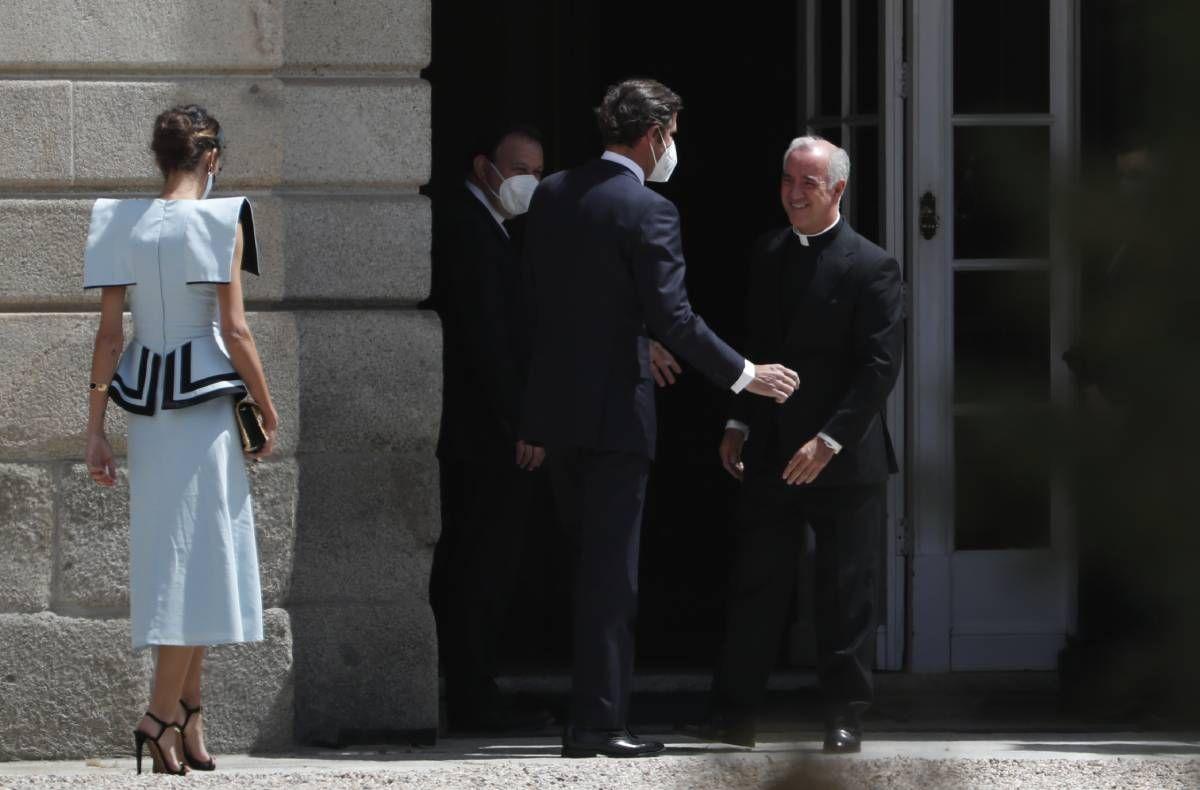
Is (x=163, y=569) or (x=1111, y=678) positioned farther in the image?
(x=163, y=569)

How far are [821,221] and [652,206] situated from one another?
1.58ft

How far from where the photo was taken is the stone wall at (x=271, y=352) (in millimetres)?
5117

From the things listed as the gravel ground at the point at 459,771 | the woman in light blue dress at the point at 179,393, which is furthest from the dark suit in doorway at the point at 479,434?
the woman in light blue dress at the point at 179,393

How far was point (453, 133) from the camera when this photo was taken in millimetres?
8195

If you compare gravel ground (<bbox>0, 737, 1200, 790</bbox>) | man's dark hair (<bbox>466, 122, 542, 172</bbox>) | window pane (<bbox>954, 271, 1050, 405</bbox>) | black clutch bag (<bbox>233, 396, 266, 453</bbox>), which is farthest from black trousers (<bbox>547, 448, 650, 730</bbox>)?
window pane (<bbox>954, 271, 1050, 405</bbox>)

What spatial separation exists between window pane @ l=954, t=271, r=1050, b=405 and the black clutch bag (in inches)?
140

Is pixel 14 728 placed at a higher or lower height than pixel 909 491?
lower

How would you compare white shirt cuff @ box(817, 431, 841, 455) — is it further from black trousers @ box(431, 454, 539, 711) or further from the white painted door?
the white painted door

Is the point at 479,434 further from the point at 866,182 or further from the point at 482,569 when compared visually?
the point at 866,182

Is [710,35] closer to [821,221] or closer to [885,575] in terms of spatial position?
[885,575]

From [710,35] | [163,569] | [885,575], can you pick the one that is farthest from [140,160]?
[710,35]

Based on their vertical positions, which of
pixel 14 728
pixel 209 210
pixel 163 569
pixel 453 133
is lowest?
pixel 14 728

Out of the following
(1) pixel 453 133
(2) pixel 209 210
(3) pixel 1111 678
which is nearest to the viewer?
(3) pixel 1111 678

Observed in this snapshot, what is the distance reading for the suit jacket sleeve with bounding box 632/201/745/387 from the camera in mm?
4738
